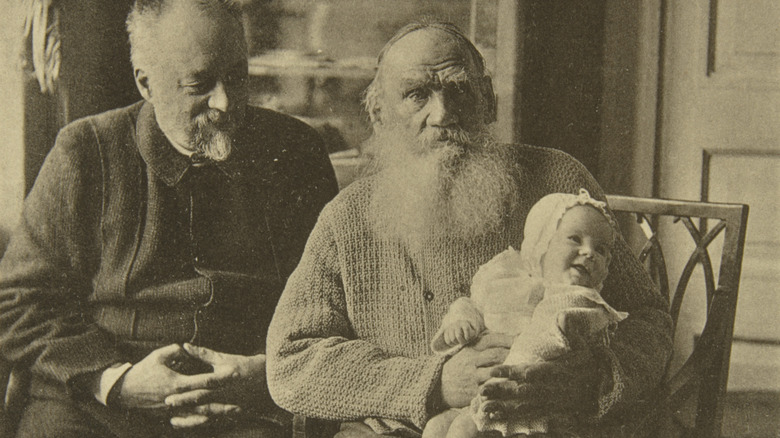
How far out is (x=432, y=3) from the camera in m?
1.56

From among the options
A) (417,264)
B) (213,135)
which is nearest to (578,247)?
(417,264)

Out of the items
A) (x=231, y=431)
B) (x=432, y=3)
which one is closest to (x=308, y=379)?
(x=231, y=431)

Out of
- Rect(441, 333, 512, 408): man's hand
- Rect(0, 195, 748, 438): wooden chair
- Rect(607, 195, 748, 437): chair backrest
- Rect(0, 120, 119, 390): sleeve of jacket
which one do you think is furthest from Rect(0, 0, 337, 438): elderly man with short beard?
Rect(607, 195, 748, 437): chair backrest

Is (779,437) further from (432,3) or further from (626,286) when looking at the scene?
(432,3)

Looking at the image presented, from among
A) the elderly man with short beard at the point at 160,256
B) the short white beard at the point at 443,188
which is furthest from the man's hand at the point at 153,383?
the short white beard at the point at 443,188

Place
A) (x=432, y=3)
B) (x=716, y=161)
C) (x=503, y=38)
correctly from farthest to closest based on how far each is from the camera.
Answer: (x=716, y=161) < (x=503, y=38) < (x=432, y=3)

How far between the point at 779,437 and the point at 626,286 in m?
0.66

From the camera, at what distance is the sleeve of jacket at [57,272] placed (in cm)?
139

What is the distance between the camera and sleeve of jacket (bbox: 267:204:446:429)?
1.22m

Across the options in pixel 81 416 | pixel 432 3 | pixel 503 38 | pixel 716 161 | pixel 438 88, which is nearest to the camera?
pixel 438 88

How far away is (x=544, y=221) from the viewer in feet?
3.72

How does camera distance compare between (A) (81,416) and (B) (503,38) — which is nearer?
(A) (81,416)

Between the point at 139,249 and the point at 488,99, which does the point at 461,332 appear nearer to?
the point at 488,99

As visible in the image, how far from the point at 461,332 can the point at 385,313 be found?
17cm
